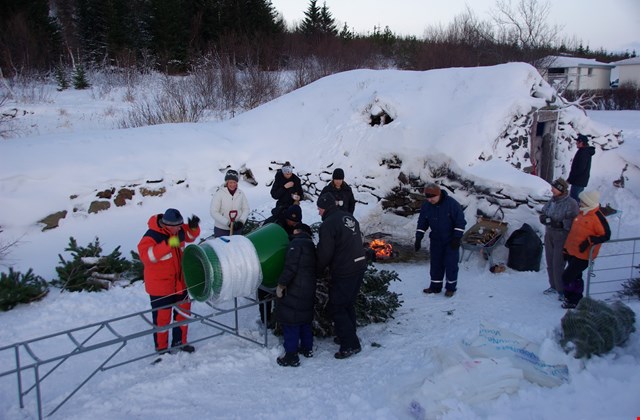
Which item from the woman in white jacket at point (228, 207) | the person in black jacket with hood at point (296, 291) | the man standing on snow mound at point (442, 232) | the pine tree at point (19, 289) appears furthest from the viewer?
the woman in white jacket at point (228, 207)

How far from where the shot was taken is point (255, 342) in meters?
5.57

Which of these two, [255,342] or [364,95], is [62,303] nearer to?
[255,342]

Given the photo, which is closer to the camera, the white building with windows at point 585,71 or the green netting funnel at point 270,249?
the green netting funnel at point 270,249

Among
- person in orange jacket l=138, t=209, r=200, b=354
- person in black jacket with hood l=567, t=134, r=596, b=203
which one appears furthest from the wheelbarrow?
person in orange jacket l=138, t=209, r=200, b=354

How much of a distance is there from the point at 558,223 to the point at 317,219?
5150 millimetres

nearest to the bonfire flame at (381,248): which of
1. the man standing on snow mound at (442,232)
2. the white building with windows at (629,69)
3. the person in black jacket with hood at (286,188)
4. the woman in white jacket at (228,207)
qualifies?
the man standing on snow mound at (442,232)

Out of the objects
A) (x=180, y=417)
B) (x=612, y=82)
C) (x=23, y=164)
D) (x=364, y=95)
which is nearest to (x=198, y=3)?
(x=364, y=95)

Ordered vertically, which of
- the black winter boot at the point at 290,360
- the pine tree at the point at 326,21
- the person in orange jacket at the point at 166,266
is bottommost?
the black winter boot at the point at 290,360

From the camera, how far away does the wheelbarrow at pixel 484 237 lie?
26.9ft

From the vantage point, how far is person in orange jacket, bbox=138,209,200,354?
5.06m

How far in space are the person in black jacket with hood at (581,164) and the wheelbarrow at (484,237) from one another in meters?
1.98

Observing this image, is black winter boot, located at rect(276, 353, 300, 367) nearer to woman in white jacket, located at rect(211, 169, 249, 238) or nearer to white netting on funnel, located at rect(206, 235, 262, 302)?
white netting on funnel, located at rect(206, 235, 262, 302)

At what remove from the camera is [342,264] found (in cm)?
516

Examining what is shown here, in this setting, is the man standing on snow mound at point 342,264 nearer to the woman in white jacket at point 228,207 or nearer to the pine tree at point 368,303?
the pine tree at point 368,303
